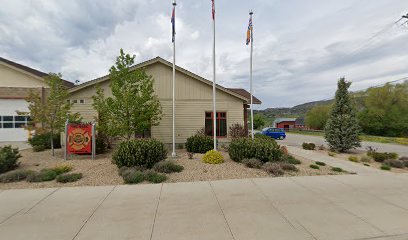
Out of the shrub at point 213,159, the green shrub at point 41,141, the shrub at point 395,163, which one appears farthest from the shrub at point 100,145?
the shrub at point 395,163

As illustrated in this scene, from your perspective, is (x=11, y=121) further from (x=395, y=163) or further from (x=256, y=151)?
(x=395, y=163)

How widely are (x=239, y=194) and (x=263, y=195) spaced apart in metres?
0.68

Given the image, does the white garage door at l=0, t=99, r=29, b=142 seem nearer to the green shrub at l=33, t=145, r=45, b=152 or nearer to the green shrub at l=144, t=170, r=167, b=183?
the green shrub at l=33, t=145, r=45, b=152

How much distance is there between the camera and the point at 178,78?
597 inches

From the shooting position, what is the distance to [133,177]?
22.7 feet

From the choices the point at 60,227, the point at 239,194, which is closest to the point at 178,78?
the point at 239,194

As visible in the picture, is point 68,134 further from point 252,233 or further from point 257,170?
point 252,233

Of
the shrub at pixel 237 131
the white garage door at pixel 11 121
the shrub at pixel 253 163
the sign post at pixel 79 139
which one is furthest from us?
the white garage door at pixel 11 121

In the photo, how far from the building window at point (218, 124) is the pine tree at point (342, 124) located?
7.75 m

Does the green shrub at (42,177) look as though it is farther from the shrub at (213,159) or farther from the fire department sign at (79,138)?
the shrub at (213,159)

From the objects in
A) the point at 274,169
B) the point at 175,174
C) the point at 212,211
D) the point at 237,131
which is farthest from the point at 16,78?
the point at 274,169

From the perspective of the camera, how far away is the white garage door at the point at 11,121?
56.5 feet

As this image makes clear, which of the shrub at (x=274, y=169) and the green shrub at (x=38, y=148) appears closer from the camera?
the shrub at (x=274, y=169)

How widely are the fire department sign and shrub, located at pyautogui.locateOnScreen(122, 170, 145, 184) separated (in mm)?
4757
